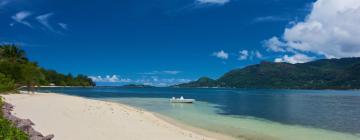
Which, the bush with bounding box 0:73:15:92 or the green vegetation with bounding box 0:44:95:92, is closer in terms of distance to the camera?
the bush with bounding box 0:73:15:92

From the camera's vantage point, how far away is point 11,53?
4173 inches

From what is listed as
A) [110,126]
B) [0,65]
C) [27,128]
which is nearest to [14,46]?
[0,65]

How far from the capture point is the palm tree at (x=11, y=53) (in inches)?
4129

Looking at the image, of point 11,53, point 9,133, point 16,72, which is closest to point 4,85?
point 16,72

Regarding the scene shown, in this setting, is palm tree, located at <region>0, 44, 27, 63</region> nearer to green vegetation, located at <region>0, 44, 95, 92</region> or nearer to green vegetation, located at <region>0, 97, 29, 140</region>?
green vegetation, located at <region>0, 44, 95, 92</region>

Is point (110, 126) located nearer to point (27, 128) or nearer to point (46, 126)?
point (46, 126)

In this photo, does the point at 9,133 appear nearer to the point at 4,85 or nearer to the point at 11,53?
the point at 4,85

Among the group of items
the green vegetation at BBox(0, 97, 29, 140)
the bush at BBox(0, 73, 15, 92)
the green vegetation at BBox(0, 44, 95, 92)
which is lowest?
the green vegetation at BBox(0, 97, 29, 140)

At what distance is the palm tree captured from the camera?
4129 inches

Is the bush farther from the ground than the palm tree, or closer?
closer

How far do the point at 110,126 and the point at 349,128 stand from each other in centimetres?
2409

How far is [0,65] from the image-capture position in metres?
83.0

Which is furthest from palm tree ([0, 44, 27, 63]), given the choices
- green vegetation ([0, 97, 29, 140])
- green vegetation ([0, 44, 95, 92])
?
green vegetation ([0, 97, 29, 140])

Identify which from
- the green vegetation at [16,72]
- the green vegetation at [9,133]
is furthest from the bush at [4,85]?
the green vegetation at [9,133]
